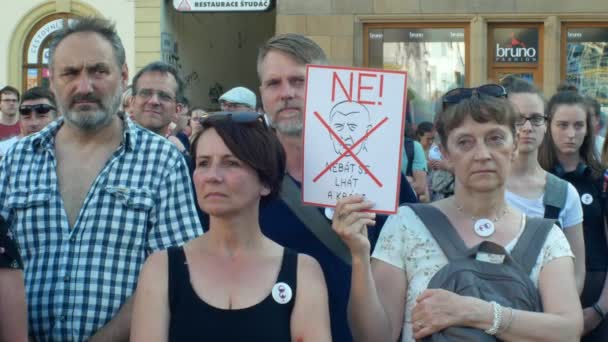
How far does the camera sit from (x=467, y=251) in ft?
11.2

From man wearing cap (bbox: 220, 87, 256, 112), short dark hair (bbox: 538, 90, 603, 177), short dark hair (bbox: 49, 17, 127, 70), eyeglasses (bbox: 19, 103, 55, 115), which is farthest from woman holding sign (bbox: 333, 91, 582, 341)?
eyeglasses (bbox: 19, 103, 55, 115)

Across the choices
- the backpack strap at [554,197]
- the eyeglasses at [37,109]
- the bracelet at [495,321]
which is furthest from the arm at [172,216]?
the eyeglasses at [37,109]

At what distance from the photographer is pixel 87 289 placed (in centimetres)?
371

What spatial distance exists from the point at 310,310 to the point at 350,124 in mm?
778

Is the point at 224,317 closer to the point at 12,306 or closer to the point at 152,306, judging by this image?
the point at 152,306

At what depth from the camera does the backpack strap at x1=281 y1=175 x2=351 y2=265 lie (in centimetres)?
378

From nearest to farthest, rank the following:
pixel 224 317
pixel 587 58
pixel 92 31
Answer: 1. pixel 224 317
2. pixel 92 31
3. pixel 587 58

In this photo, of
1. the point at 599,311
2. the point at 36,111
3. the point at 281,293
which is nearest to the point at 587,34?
the point at 36,111

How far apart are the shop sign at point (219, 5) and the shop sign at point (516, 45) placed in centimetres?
420

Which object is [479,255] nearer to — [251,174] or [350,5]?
[251,174]

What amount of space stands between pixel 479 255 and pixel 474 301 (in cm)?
20

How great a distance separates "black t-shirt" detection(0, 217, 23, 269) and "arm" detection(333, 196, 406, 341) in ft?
3.66

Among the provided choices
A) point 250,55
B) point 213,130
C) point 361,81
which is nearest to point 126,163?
point 213,130

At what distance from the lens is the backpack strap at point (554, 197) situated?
4.70 metres
